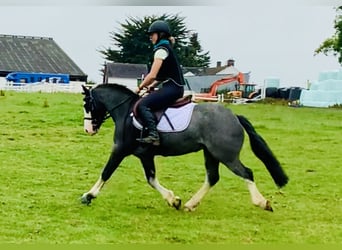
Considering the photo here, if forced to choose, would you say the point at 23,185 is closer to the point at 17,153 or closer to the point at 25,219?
the point at 25,219

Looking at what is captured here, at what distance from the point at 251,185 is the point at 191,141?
0.76 meters

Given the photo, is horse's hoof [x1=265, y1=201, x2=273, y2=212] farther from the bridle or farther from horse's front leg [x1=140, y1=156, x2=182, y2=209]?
the bridle

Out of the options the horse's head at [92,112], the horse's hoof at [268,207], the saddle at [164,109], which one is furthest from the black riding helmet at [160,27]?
the horse's hoof at [268,207]

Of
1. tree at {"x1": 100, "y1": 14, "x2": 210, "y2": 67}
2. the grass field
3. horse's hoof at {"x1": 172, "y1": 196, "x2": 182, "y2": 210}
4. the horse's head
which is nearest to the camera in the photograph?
the grass field

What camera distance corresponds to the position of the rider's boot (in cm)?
663

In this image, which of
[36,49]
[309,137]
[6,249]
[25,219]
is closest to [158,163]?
[25,219]

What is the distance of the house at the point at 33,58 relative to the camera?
33.0 m

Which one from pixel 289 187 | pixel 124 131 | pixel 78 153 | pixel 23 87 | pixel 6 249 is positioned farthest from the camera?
pixel 23 87

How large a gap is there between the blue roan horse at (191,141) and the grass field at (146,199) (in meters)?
0.26

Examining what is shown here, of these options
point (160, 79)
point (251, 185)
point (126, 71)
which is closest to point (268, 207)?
point (251, 185)

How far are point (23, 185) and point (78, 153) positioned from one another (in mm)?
3173

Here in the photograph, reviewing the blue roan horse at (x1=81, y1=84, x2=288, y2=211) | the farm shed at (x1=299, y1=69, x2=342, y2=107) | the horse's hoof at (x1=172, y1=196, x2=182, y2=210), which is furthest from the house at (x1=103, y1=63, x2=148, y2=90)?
the horse's hoof at (x1=172, y1=196, x2=182, y2=210)

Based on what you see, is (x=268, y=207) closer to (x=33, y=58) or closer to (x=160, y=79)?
(x=160, y=79)

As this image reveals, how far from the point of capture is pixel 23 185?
25.7 ft
